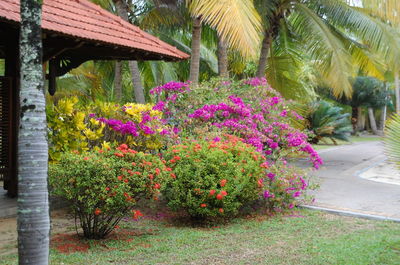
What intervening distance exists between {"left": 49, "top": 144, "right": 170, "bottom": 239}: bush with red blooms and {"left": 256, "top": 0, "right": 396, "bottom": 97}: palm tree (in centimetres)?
1031

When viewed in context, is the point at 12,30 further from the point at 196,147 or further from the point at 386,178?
the point at 386,178

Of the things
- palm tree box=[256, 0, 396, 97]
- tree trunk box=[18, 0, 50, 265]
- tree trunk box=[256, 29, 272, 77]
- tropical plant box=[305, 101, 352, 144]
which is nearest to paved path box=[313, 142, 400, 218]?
palm tree box=[256, 0, 396, 97]

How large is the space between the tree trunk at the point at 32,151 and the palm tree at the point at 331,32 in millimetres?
12709

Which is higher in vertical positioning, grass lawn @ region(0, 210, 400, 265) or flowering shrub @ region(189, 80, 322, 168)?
flowering shrub @ region(189, 80, 322, 168)

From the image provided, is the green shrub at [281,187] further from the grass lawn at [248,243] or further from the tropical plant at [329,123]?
the tropical plant at [329,123]

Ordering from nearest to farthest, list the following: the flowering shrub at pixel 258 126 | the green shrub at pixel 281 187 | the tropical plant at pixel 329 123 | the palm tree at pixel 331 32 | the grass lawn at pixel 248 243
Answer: the grass lawn at pixel 248 243, the green shrub at pixel 281 187, the flowering shrub at pixel 258 126, the palm tree at pixel 331 32, the tropical plant at pixel 329 123

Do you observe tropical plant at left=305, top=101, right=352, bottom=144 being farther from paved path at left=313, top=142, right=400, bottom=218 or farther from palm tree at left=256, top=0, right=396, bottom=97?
paved path at left=313, top=142, right=400, bottom=218

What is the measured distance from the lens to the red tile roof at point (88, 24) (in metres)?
6.60

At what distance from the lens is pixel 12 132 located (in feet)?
25.7

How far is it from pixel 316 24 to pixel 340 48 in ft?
3.56

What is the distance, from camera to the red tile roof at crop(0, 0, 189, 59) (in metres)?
6.60

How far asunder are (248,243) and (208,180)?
1.18 metres

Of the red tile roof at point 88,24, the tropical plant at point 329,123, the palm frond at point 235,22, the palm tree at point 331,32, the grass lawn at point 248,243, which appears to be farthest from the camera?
the tropical plant at point 329,123

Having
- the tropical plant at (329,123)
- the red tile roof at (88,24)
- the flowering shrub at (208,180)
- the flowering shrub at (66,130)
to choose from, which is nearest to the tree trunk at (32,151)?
the red tile roof at (88,24)
